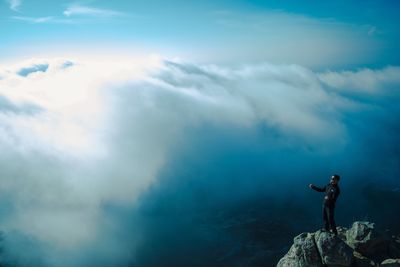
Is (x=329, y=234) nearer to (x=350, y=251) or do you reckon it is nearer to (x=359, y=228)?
(x=350, y=251)

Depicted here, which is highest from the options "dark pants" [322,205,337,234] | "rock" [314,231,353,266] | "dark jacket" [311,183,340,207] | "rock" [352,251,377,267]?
"dark jacket" [311,183,340,207]

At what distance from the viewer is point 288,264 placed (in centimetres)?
4297

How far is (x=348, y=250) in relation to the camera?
130 ft

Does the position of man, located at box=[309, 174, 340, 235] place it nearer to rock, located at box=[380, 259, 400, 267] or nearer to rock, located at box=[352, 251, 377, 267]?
rock, located at box=[352, 251, 377, 267]

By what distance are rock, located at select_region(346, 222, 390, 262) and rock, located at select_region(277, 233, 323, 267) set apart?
254 inches

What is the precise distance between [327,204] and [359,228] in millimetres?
9350

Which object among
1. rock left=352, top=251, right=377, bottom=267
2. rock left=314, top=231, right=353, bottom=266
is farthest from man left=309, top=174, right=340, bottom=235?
rock left=352, top=251, right=377, bottom=267

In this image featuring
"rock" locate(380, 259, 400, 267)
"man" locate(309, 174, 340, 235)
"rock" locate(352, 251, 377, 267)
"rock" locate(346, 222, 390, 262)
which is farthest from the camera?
"rock" locate(346, 222, 390, 262)

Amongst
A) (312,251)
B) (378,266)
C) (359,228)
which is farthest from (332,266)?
(359,228)

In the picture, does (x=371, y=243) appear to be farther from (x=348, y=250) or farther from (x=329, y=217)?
(x=329, y=217)

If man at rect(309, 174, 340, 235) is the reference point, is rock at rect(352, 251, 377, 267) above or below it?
below

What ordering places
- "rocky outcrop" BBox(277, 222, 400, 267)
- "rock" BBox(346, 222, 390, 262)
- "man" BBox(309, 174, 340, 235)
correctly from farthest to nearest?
"rock" BBox(346, 222, 390, 262) → "rocky outcrop" BBox(277, 222, 400, 267) → "man" BBox(309, 174, 340, 235)

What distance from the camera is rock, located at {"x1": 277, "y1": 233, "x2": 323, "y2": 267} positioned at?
134 feet

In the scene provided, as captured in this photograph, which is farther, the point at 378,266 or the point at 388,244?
the point at 388,244
